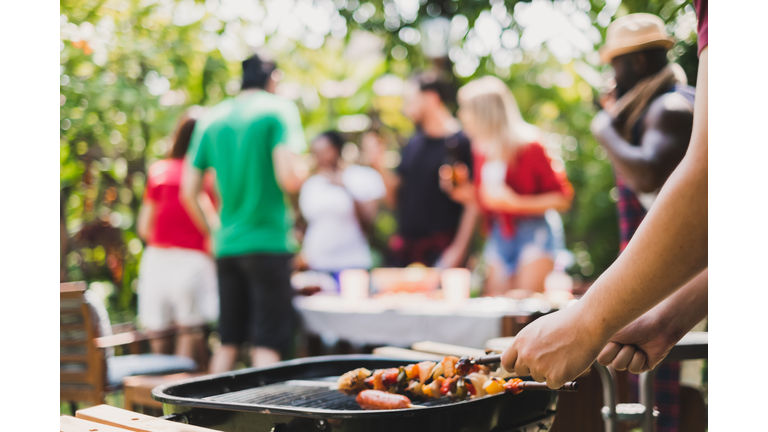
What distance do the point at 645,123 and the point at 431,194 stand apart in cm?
206

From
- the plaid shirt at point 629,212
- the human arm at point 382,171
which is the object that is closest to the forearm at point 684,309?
the plaid shirt at point 629,212

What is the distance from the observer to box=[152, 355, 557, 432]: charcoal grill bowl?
1.17 meters

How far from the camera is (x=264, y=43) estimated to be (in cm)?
589

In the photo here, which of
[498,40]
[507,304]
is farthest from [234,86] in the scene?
[507,304]

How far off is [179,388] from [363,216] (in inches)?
Answer: 120

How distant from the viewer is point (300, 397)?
154 centimetres

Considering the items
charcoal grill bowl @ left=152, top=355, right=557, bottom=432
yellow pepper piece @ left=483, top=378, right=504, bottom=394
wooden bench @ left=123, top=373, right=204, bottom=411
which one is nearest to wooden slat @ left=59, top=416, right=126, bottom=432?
charcoal grill bowl @ left=152, top=355, right=557, bottom=432

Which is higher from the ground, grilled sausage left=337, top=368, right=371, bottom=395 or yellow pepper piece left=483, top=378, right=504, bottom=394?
yellow pepper piece left=483, top=378, right=504, bottom=394

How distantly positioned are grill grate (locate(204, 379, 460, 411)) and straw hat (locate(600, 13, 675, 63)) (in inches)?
62.0

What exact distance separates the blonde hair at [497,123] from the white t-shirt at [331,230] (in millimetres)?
1071

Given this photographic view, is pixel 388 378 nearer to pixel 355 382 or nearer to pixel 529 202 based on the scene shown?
pixel 355 382

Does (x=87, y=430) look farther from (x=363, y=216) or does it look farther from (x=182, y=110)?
(x=182, y=110)

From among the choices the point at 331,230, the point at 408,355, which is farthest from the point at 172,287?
the point at 408,355

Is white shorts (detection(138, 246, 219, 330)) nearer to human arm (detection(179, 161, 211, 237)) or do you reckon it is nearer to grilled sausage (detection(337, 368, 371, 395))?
human arm (detection(179, 161, 211, 237))
